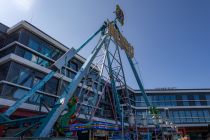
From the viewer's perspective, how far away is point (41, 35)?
961 inches

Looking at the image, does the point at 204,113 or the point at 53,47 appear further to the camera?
the point at 204,113

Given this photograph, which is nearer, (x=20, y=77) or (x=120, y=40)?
(x=20, y=77)

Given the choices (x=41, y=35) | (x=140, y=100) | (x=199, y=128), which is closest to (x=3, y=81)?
(x=41, y=35)

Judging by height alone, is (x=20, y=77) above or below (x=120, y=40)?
below

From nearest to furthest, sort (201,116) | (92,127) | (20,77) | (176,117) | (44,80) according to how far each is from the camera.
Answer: (92,127) → (44,80) → (20,77) → (176,117) → (201,116)

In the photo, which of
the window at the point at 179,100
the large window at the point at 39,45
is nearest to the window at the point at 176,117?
the window at the point at 179,100

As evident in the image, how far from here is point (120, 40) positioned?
27406 mm

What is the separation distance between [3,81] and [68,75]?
35.6ft

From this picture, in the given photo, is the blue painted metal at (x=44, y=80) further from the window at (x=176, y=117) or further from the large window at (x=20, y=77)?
the window at (x=176, y=117)

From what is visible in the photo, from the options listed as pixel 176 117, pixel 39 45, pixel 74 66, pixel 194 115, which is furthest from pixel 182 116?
pixel 39 45

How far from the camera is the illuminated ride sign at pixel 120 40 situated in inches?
978

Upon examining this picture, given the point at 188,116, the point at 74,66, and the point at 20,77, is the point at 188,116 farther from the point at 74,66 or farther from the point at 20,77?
the point at 20,77

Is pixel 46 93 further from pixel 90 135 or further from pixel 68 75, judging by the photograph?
pixel 90 135

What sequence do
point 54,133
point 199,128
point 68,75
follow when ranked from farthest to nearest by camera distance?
point 199,128 → point 68,75 → point 54,133
